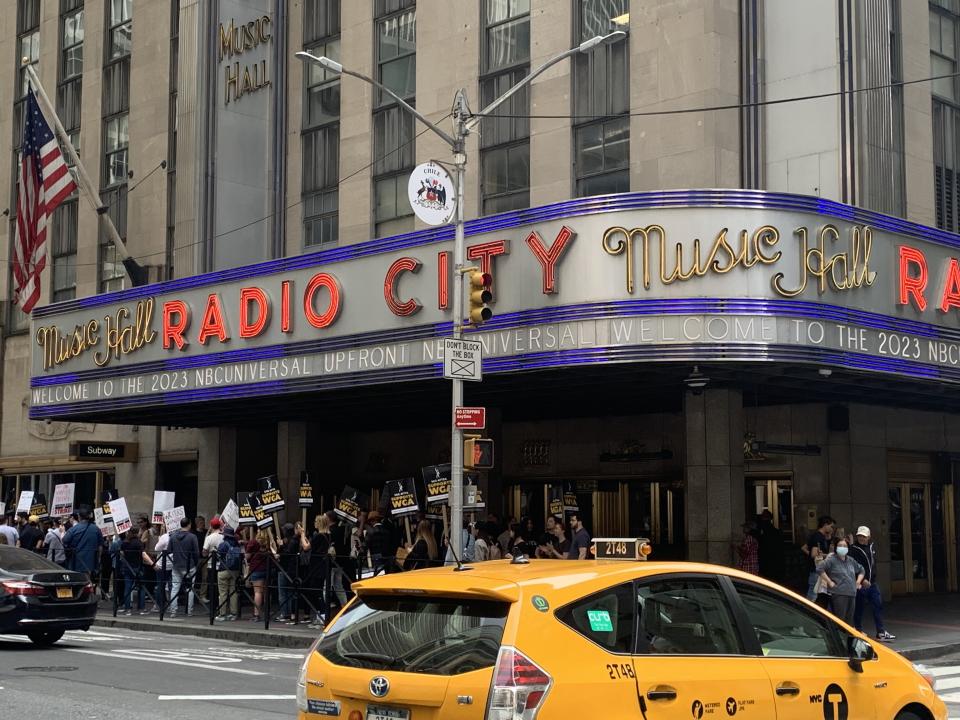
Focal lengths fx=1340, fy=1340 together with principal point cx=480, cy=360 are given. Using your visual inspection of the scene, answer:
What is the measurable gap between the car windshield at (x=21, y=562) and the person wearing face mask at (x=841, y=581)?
10.5 meters

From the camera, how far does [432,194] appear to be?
21.2 metres

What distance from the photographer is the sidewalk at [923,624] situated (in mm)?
18938

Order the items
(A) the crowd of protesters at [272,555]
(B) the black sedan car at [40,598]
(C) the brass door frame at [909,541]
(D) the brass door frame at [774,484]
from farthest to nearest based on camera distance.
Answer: (C) the brass door frame at [909,541] < (D) the brass door frame at [774,484] < (A) the crowd of protesters at [272,555] < (B) the black sedan car at [40,598]

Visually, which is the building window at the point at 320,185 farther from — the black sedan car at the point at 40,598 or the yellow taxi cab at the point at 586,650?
the yellow taxi cab at the point at 586,650

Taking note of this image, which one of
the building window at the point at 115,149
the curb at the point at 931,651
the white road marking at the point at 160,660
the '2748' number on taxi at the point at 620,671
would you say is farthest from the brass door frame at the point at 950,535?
the '2748' number on taxi at the point at 620,671

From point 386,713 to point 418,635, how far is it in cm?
42

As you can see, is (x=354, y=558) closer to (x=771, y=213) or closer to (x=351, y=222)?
(x=771, y=213)

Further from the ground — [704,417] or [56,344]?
[56,344]

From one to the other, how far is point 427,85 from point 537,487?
933cm

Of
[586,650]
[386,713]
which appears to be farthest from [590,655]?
A: [386,713]

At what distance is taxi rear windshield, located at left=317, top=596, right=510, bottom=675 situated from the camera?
6.59 meters

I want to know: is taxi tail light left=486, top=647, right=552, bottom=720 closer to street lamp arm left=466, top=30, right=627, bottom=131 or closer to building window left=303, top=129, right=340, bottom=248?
street lamp arm left=466, top=30, right=627, bottom=131

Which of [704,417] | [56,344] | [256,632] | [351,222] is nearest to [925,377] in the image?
[704,417]

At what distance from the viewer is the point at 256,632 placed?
2116cm
